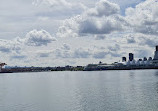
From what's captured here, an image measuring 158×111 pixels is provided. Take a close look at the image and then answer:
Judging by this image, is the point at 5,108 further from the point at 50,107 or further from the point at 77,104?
the point at 77,104

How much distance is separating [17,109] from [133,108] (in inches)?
986

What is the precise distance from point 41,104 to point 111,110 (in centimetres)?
1917

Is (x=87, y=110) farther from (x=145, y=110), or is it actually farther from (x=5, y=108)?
(x=5, y=108)

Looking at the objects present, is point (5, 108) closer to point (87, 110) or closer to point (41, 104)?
point (41, 104)

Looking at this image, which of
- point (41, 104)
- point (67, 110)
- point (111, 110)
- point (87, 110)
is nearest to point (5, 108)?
point (41, 104)

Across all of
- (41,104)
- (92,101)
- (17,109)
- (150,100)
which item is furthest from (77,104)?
(150,100)

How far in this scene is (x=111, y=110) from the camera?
53656mm

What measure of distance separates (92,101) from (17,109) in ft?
59.4

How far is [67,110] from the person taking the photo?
2184 inches

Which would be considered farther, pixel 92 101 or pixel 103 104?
pixel 92 101

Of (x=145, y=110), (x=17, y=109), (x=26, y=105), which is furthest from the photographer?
A: (x=26, y=105)

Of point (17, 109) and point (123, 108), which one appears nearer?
point (123, 108)

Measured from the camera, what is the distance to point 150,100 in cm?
6406

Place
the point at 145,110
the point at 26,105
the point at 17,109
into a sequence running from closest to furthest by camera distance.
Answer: the point at 145,110, the point at 17,109, the point at 26,105
